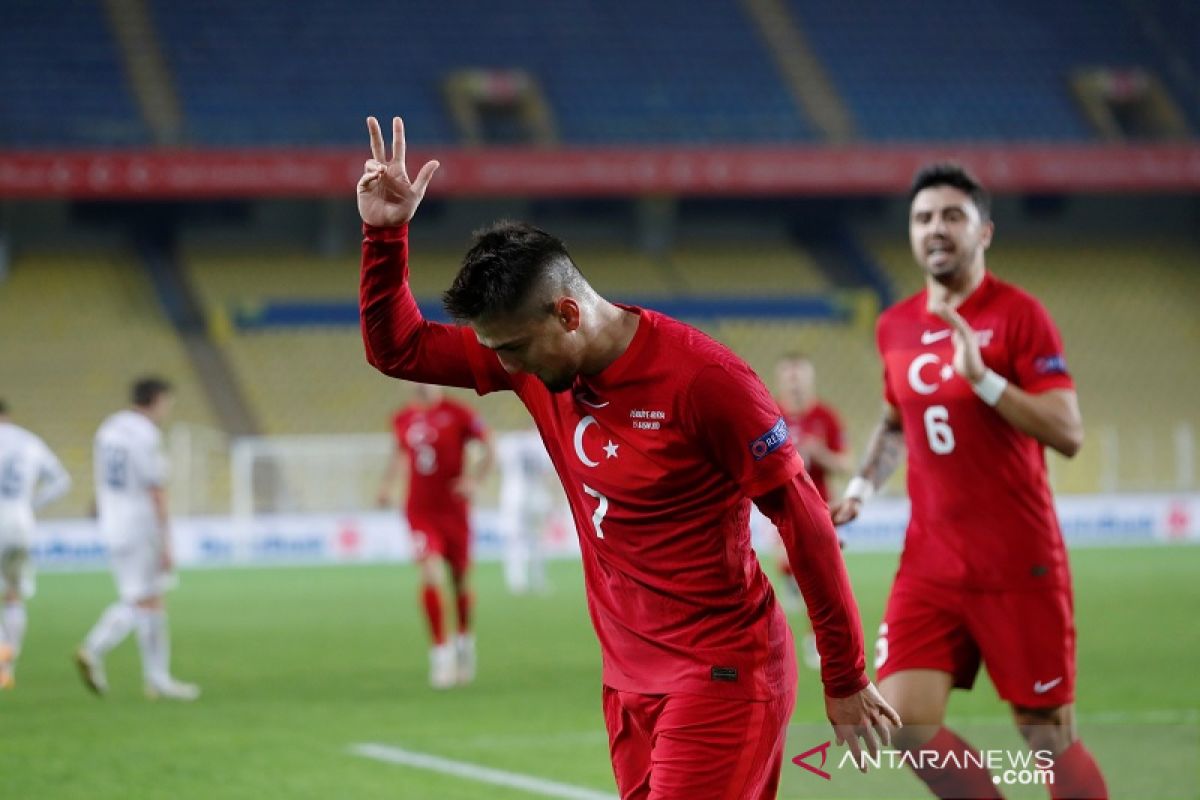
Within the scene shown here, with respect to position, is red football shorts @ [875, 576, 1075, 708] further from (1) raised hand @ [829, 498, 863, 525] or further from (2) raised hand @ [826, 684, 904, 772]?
(2) raised hand @ [826, 684, 904, 772]

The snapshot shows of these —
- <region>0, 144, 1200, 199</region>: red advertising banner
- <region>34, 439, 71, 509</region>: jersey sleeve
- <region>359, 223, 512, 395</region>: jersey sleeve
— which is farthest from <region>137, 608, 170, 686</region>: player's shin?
<region>0, 144, 1200, 199</region>: red advertising banner

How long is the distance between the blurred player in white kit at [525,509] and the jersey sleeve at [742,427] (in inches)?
678

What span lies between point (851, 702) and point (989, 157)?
110 feet

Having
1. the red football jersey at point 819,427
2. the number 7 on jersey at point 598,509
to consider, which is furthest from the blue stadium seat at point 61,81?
the number 7 on jersey at point 598,509

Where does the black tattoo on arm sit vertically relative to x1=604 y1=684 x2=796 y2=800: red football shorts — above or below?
above

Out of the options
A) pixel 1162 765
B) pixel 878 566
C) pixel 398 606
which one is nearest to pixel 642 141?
pixel 878 566

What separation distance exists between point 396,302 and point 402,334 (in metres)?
0.08

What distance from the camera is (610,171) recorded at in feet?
115

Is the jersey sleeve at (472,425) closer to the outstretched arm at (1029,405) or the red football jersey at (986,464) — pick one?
the red football jersey at (986,464)

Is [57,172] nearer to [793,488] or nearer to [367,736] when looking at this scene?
[367,736]

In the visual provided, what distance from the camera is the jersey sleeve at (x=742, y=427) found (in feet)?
13.1

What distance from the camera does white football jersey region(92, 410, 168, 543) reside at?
12.1 m

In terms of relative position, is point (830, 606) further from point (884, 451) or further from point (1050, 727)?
point (884, 451)

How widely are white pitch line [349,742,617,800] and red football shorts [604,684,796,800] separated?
373cm
